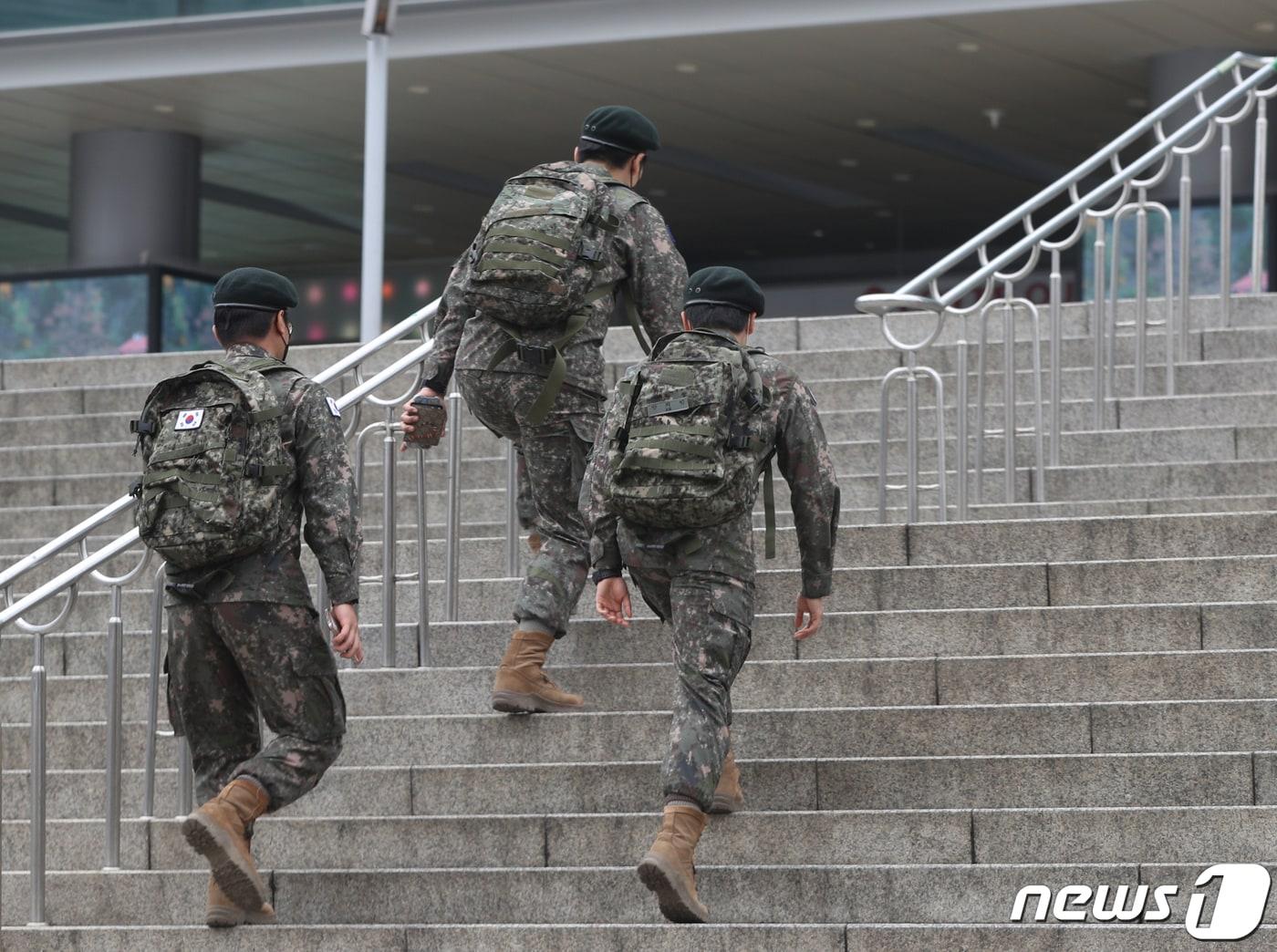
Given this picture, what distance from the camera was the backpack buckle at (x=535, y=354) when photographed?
670 centimetres

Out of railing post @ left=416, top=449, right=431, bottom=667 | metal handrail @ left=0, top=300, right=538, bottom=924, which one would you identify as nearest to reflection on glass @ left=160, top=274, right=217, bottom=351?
metal handrail @ left=0, top=300, right=538, bottom=924

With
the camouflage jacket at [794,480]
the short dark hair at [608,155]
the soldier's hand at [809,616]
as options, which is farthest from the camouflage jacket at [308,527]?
the short dark hair at [608,155]

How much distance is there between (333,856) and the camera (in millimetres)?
6586

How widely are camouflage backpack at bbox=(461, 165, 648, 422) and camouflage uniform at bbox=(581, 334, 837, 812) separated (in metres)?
0.83

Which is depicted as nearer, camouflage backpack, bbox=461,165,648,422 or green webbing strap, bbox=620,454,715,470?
green webbing strap, bbox=620,454,715,470

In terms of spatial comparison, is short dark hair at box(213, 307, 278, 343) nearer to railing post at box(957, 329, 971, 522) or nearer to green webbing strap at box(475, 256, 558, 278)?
green webbing strap at box(475, 256, 558, 278)

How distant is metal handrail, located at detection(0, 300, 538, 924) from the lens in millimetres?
6547

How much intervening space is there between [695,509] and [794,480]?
1.27ft

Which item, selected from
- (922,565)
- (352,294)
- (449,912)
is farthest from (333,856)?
(352,294)

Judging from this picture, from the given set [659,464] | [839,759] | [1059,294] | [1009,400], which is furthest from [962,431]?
[659,464]

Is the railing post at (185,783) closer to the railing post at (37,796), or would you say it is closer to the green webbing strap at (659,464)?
the railing post at (37,796)

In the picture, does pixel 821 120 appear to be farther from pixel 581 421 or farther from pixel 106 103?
pixel 581 421

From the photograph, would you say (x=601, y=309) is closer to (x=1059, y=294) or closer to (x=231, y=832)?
(x=231, y=832)

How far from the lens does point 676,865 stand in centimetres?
548
